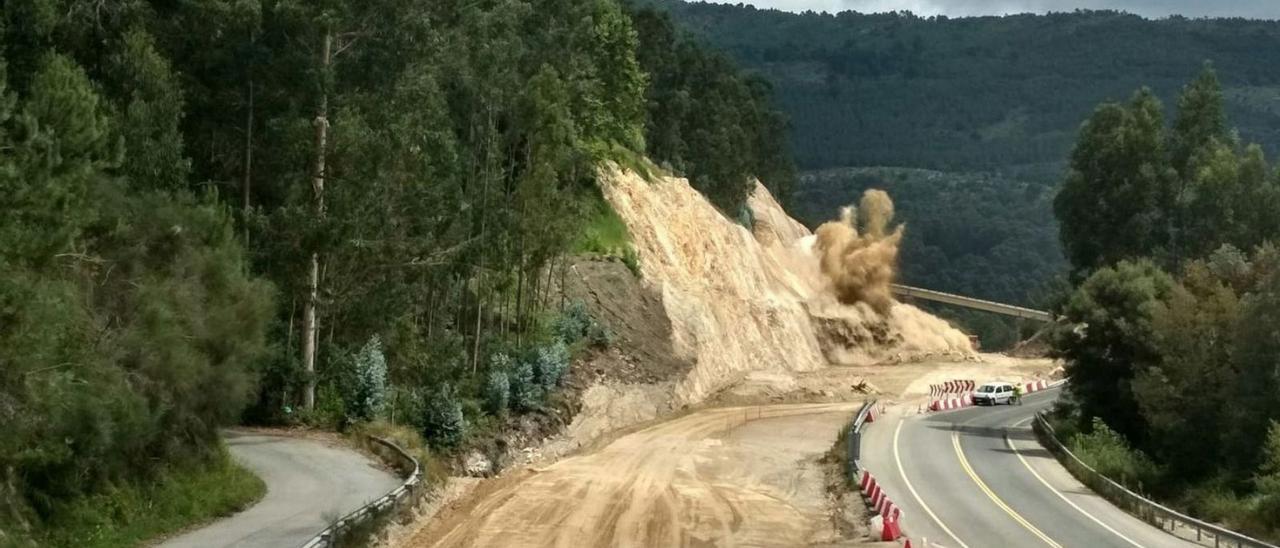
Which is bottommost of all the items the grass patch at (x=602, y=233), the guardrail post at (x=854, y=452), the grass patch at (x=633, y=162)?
the guardrail post at (x=854, y=452)

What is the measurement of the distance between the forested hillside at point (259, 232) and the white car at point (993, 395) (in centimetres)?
2073

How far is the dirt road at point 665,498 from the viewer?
101 ft

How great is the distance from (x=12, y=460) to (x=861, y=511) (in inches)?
810

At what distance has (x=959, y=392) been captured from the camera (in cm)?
7794

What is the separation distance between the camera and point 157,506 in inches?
978

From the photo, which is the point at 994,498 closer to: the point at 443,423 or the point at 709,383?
the point at 443,423

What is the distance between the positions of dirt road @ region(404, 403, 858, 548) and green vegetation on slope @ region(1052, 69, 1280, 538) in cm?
1021

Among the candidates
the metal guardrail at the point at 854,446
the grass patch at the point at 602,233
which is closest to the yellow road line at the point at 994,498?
the metal guardrail at the point at 854,446

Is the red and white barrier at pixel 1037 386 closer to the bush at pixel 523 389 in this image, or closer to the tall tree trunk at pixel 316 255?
the bush at pixel 523 389

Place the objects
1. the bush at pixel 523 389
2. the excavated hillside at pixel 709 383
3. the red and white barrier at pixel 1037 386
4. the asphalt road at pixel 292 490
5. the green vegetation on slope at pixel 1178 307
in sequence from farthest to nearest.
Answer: the red and white barrier at pixel 1037 386 → the bush at pixel 523 389 → the green vegetation on slope at pixel 1178 307 → the excavated hillside at pixel 709 383 → the asphalt road at pixel 292 490

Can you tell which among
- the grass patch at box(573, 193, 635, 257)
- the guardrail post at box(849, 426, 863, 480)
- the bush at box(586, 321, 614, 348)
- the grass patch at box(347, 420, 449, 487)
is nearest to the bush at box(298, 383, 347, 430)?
the grass patch at box(347, 420, 449, 487)

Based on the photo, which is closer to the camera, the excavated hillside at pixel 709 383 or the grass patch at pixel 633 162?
the excavated hillside at pixel 709 383

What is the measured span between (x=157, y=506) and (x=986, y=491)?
76.3 ft

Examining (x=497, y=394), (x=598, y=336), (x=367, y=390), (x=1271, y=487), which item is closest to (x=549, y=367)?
(x=497, y=394)
